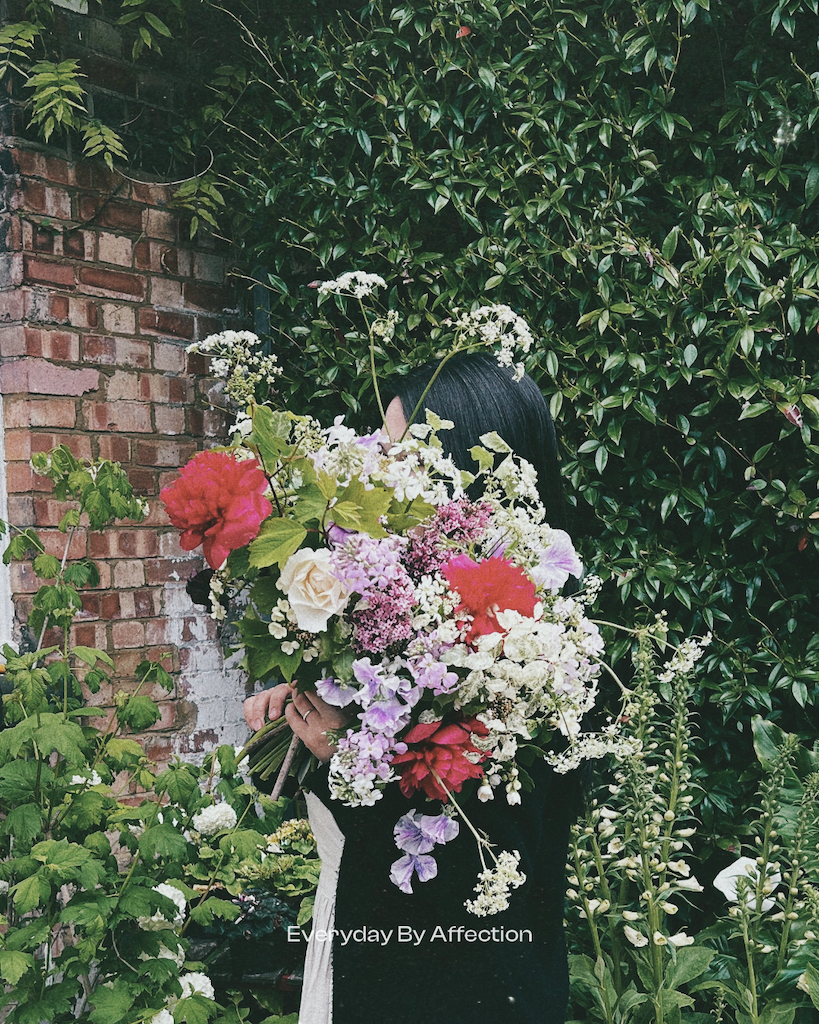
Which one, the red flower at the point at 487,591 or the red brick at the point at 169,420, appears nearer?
the red flower at the point at 487,591

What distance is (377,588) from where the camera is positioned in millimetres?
1085

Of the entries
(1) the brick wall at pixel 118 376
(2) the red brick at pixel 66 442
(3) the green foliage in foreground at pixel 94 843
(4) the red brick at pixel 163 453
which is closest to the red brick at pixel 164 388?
(1) the brick wall at pixel 118 376

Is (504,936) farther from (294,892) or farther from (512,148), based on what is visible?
(512,148)

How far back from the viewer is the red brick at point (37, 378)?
2332 millimetres

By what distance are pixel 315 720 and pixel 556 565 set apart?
0.42 metres

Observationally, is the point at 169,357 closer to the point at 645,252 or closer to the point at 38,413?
the point at 38,413

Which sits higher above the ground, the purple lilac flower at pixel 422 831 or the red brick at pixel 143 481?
the red brick at pixel 143 481

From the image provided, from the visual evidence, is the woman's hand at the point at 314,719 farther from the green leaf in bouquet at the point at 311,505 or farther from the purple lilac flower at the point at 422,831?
the green leaf in bouquet at the point at 311,505

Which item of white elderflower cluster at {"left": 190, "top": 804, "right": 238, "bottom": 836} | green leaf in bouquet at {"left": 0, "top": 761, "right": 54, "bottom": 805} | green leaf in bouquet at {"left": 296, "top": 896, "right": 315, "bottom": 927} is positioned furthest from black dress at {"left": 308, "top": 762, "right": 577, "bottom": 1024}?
green leaf in bouquet at {"left": 296, "top": 896, "right": 315, "bottom": 927}

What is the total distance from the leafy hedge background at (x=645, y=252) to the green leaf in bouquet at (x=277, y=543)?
4.14ft

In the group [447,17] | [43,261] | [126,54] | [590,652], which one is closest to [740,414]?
[590,652]

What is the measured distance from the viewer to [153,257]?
2.63m

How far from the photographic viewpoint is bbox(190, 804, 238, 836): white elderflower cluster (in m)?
1.77

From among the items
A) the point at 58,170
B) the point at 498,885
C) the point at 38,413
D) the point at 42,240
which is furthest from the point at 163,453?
the point at 498,885
